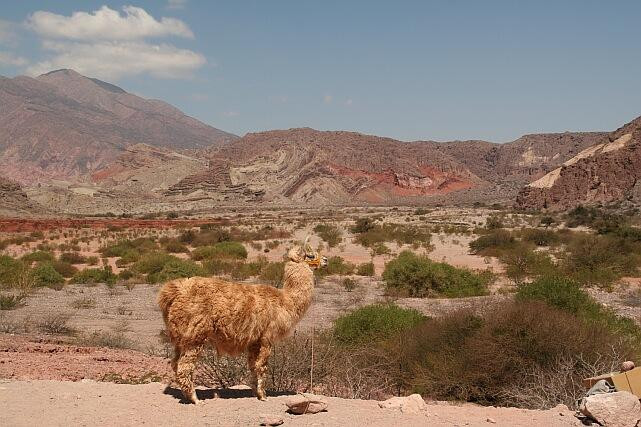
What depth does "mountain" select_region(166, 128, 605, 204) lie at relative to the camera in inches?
4326

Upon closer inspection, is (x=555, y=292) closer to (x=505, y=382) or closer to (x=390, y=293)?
(x=505, y=382)

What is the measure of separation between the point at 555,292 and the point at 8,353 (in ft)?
34.4

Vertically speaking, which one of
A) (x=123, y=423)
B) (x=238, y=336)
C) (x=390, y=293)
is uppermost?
(x=238, y=336)

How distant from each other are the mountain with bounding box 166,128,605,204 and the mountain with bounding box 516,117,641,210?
34.4m

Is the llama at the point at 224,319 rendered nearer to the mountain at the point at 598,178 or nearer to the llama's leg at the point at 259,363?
the llama's leg at the point at 259,363

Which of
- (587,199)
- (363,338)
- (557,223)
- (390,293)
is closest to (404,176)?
(587,199)

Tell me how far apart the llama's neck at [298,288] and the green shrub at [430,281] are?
13.4 m

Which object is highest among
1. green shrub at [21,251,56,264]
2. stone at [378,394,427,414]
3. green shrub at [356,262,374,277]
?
stone at [378,394,427,414]

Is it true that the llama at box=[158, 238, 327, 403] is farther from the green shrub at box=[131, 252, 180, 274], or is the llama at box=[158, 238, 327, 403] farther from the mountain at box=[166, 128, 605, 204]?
the mountain at box=[166, 128, 605, 204]

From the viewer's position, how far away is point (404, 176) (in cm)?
12525

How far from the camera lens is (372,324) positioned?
38.2ft

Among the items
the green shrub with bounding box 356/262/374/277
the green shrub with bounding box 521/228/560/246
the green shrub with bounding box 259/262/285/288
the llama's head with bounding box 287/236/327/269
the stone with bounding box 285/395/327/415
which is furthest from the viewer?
the green shrub with bounding box 521/228/560/246

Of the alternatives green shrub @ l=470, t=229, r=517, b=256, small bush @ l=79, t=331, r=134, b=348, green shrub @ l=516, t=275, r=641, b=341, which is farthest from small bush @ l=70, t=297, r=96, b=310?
green shrub @ l=470, t=229, r=517, b=256

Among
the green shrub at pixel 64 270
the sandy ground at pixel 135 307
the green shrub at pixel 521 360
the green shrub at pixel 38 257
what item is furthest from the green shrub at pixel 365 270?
the green shrub at pixel 521 360
